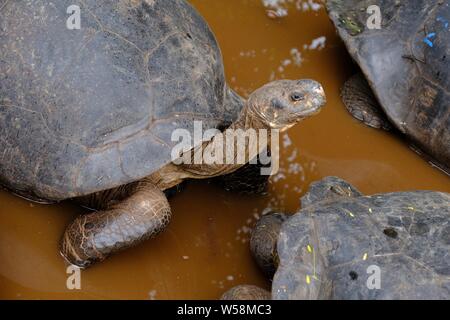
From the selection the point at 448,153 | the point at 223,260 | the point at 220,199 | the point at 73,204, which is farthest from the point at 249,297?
the point at 448,153

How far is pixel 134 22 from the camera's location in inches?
152

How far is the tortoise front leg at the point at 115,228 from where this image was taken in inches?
147

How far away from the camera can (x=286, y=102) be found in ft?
12.3

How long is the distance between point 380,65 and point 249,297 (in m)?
2.19

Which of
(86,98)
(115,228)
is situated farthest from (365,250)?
(86,98)

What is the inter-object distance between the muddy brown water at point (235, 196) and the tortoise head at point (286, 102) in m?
0.85

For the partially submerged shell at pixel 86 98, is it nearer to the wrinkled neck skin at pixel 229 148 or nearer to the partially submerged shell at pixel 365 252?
the wrinkled neck skin at pixel 229 148

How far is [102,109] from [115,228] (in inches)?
25.9

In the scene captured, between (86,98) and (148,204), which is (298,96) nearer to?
(148,204)

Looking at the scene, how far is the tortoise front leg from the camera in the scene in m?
3.74
